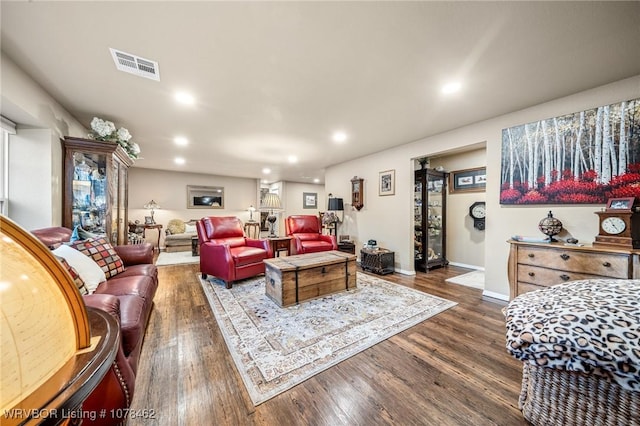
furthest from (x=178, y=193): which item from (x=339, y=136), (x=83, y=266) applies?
(x=83, y=266)

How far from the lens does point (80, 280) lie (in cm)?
154

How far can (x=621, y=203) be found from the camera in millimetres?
1950

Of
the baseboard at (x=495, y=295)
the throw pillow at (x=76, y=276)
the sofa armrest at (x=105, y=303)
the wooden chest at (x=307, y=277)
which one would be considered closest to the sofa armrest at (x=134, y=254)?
the throw pillow at (x=76, y=276)

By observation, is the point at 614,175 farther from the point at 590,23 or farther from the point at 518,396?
the point at 518,396

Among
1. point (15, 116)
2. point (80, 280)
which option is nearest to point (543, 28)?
point (80, 280)

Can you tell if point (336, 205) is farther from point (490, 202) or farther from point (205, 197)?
point (205, 197)

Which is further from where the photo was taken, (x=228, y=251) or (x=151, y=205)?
(x=151, y=205)

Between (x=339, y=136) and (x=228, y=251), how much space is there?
237cm

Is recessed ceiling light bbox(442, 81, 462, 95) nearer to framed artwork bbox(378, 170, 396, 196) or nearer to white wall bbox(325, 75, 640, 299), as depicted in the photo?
white wall bbox(325, 75, 640, 299)

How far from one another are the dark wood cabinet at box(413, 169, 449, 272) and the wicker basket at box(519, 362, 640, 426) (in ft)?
9.68

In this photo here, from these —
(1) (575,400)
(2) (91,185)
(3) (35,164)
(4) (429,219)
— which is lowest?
(1) (575,400)

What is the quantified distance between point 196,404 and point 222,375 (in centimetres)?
23

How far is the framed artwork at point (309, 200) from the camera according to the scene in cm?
902

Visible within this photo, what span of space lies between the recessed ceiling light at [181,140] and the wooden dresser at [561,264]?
4.69 metres
